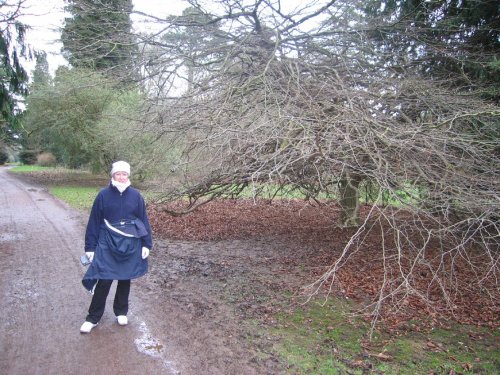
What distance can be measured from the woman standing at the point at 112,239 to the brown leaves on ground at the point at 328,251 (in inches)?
100

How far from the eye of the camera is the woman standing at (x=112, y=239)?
3.88 meters

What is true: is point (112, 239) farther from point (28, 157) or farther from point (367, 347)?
point (28, 157)

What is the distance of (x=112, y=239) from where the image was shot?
3.89 m

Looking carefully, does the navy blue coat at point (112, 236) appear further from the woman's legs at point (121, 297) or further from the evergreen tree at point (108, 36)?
the evergreen tree at point (108, 36)

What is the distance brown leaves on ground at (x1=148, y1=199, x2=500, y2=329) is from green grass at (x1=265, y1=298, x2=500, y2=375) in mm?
371

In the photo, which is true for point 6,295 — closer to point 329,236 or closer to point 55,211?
point 329,236

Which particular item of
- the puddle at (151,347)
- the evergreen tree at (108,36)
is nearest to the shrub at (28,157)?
the evergreen tree at (108,36)

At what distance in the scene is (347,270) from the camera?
6445 mm

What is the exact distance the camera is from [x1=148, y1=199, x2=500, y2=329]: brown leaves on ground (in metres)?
4.98

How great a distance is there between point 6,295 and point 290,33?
20.6 ft

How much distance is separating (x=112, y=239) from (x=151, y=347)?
1115 millimetres

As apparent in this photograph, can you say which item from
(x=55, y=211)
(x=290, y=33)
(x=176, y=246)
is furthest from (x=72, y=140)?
(x=290, y=33)

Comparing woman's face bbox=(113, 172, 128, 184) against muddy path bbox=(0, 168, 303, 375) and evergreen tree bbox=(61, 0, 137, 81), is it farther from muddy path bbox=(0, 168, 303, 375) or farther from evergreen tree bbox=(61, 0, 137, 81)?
evergreen tree bbox=(61, 0, 137, 81)

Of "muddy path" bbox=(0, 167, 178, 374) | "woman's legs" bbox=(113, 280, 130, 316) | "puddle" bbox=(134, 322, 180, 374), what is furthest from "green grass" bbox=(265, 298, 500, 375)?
"woman's legs" bbox=(113, 280, 130, 316)
